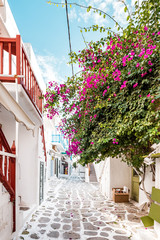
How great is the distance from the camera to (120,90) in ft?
15.1

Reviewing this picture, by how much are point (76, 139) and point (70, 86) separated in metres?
1.81

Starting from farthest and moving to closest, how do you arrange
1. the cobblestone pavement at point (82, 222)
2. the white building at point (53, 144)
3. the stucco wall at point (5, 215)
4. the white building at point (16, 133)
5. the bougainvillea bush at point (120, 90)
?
1. the white building at point (53, 144)
2. the cobblestone pavement at point (82, 222)
3. the bougainvillea bush at point (120, 90)
4. the white building at point (16, 133)
5. the stucco wall at point (5, 215)

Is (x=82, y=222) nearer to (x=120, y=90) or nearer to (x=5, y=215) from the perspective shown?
(x=5, y=215)

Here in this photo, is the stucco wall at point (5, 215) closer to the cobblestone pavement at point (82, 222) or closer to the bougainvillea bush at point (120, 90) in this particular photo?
the cobblestone pavement at point (82, 222)

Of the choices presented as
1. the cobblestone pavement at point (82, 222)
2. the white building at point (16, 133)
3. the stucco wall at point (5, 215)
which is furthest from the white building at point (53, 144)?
the stucco wall at point (5, 215)

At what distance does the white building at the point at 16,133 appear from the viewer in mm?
3652

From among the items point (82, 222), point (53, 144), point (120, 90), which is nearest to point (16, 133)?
point (120, 90)

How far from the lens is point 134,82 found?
13.8 feet

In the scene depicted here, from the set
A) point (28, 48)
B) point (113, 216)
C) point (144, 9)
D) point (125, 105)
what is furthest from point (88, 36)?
point (113, 216)

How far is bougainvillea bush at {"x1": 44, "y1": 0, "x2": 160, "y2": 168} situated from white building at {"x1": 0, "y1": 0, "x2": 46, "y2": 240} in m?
1.18

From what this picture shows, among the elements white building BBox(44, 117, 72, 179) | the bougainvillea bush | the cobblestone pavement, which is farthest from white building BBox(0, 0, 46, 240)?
white building BBox(44, 117, 72, 179)

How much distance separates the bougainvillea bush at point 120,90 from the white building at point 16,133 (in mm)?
1175

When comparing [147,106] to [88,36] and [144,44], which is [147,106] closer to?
[144,44]

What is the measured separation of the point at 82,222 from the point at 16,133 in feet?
12.0
